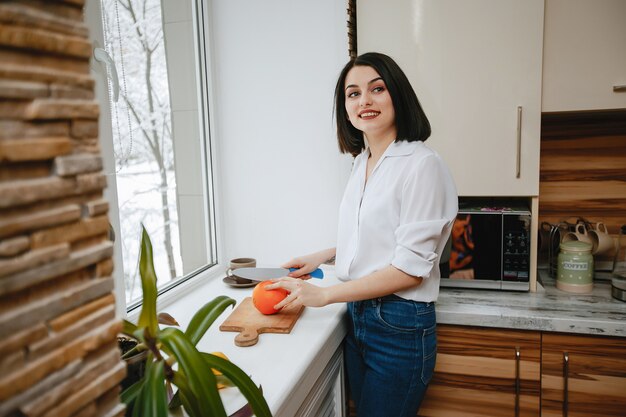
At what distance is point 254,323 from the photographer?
131cm

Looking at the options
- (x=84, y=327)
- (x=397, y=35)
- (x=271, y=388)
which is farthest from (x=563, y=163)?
(x=84, y=327)

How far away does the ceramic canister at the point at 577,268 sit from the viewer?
170 cm

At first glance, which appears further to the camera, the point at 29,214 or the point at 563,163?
the point at 563,163

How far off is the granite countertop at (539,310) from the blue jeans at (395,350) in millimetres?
294

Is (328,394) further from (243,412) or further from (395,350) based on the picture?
(243,412)

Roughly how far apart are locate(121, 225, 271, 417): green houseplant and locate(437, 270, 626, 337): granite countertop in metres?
0.97

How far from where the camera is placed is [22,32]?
0.41 metres

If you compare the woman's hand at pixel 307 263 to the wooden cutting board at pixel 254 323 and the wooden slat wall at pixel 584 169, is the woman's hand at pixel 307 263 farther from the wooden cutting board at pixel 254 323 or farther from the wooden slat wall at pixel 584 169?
the wooden slat wall at pixel 584 169

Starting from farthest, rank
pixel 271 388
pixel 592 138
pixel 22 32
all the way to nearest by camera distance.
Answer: pixel 592 138 → pixel 271 388 → pixel 22 32

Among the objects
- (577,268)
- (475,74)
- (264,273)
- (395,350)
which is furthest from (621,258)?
(264,273)

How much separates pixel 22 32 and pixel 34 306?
0.25 m

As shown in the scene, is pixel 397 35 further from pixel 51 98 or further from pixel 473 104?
pixel 51 98

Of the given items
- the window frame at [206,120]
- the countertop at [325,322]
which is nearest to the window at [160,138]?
the window frame at [206,120]

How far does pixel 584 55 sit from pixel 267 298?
1343 millimetres
